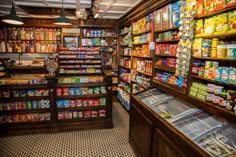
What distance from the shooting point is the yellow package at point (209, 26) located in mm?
1833

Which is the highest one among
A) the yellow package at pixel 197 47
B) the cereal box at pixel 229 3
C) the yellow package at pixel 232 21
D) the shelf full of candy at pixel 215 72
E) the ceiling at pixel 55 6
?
the ceiling at pixel 55 6

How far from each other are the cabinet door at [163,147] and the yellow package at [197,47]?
3.39ft

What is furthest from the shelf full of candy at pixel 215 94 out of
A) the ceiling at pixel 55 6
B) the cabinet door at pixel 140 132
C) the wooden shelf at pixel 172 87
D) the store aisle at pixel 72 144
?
the ceiling at pixel 55 6

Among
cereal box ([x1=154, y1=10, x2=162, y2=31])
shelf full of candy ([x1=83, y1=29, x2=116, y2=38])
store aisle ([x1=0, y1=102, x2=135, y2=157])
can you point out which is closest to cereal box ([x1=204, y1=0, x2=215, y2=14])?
cereal box ([x1=154, y1=10, x2=162, y2=31])

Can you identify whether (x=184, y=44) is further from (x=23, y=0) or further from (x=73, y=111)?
(x=23, y=0)

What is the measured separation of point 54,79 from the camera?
340 cm

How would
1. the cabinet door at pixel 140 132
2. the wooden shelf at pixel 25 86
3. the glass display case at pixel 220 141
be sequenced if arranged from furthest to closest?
the wooden shelf at pixel 25 86, the cabinet door at pixel 140 132, the glass display case at pixel 220 141

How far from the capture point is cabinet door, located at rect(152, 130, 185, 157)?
5.33ft

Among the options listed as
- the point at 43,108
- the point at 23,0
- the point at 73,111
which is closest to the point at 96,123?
the point at 73,111

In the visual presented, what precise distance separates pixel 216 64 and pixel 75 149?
252 cm

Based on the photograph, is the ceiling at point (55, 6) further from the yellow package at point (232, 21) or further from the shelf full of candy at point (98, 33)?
the yellow package at point (232, 21)

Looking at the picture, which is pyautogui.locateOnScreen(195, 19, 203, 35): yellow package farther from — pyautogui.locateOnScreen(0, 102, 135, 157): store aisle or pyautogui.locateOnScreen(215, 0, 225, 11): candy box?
pyautogui.locateOnScreen(0, 102, 135, 157): store aisle

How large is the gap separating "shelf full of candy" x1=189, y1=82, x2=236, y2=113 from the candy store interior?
10 mm

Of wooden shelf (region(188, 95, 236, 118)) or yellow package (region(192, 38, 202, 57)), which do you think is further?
yellow package (region(192, 38, 202, 57))
